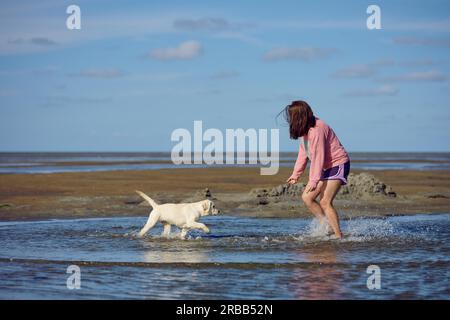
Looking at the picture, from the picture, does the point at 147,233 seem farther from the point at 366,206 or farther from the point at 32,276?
the point at 366,206

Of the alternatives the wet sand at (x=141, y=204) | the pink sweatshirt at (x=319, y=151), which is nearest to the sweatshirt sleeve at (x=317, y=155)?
the pink sweatshirt at (x=319, y=151)

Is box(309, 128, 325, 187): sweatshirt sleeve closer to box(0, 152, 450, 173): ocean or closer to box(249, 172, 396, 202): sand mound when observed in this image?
box(249, 172, 396, 202): sand mound

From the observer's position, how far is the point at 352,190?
19.6 metres

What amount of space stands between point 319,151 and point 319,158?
10cm

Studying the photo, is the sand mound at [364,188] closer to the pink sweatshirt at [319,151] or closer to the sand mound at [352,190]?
the sand mound at [352,190]

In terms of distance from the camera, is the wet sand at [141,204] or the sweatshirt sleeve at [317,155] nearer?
the sweatshirt sleeve at [317,155]

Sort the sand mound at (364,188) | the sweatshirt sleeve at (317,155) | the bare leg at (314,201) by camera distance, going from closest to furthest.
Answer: the sweatshirt sleeve at (317,155), the bare leg at (314,201), the sand mound at (364,188)

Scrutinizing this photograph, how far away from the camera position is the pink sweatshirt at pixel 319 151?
11016mm

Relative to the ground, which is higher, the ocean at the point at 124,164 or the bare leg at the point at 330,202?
the ocean at the point at 124,164

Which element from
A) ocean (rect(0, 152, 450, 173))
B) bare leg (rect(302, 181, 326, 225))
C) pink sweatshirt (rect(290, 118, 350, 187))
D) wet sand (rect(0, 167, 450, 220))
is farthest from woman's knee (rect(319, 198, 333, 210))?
ocean (rect(0, 152, 450, 173))

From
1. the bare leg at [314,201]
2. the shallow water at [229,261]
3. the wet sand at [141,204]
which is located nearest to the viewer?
the shallow water at [229,261]

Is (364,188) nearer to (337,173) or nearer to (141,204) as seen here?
(141,204)

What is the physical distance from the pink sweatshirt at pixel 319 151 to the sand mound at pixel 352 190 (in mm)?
7648

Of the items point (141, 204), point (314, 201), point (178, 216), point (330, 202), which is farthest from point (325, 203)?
point (141, 204)
